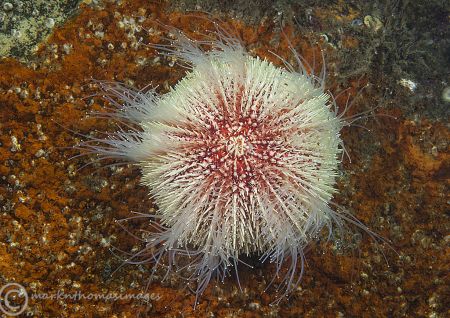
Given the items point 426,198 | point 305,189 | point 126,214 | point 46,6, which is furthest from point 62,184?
point 426,198

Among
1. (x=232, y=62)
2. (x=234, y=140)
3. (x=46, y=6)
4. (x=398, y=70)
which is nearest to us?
(x=234, y=140)

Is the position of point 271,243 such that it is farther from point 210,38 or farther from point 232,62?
point 210,38

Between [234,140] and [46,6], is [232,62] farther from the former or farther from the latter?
[46,6]

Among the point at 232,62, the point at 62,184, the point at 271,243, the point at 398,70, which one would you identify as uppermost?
the point at 232,62

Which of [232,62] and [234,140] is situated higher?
[232,62]

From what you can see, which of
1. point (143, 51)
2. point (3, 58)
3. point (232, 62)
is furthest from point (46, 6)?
point (232, 62)

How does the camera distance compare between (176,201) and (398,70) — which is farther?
(398,70)

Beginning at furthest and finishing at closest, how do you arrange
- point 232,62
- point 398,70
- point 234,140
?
1. point 398,70
2. point 232,62
3. point 234,140
